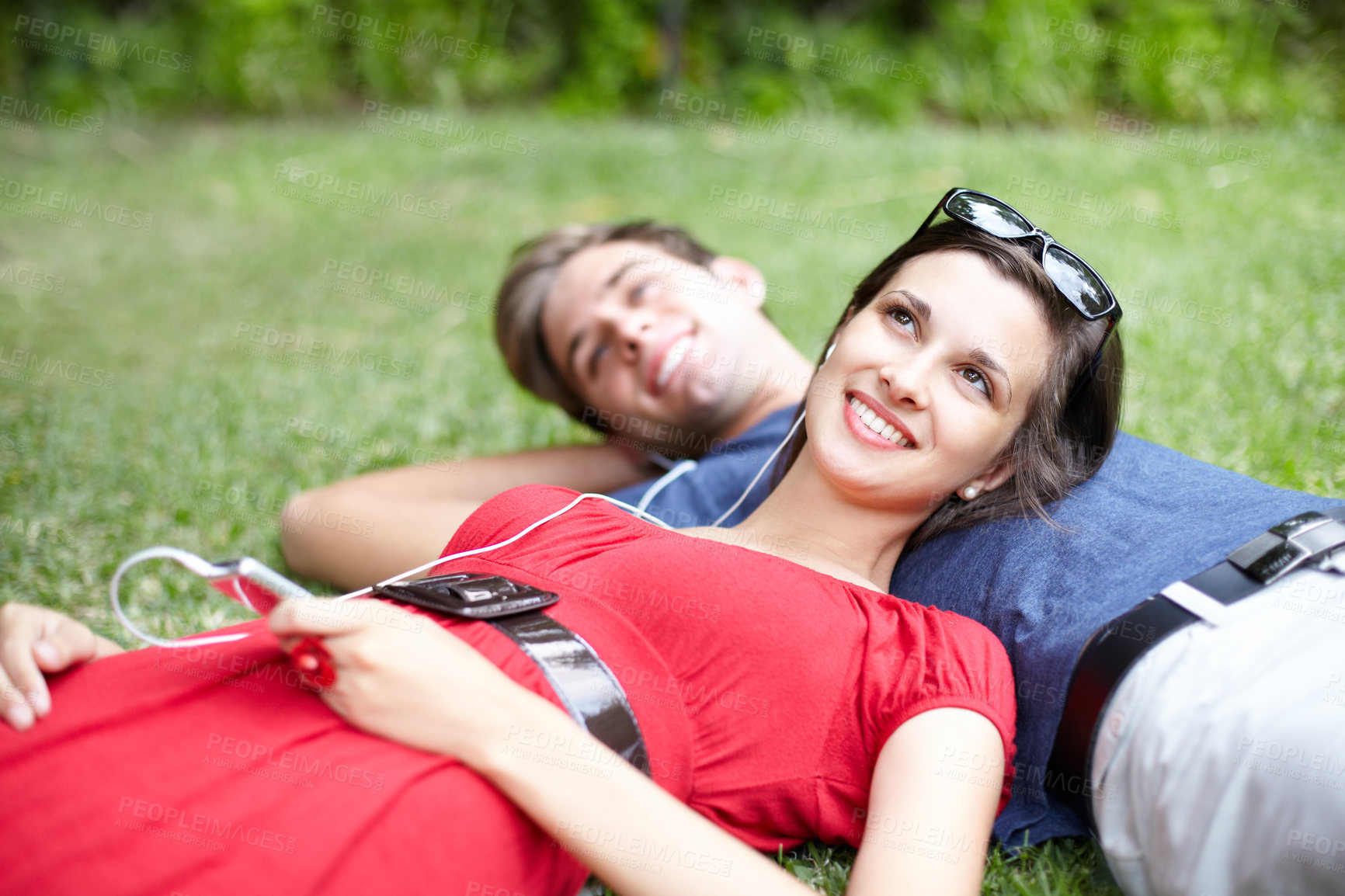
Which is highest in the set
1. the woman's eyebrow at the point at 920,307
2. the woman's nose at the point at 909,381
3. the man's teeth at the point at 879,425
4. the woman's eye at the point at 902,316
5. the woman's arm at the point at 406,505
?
the woman's eyebrow at the point at 920,307

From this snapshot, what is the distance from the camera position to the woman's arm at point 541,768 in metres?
1.51

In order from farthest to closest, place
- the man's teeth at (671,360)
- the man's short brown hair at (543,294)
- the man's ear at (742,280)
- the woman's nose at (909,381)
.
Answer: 1. the man's short brown hair at (543,294)
2. the man's ear at (742,280)
3. the man's teeth at (671,360)
4. the woman's nose at (909,381)

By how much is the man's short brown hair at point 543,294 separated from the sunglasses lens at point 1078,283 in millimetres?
1552

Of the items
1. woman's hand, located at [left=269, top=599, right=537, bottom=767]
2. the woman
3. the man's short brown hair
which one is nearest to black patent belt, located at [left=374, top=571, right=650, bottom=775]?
the woman

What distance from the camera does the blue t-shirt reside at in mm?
1831

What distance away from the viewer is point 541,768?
1.53m

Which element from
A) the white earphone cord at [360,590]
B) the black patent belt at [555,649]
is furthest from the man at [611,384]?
the black patent belt at [555,649]

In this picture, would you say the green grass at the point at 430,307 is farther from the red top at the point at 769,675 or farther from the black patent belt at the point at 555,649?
the black patent belt at the point at 555,649

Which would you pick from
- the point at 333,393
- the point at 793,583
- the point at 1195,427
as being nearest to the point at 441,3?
the point at 333,393

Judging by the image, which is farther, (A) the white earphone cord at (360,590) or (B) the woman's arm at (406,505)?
(B) the woman's arm at (406,505)

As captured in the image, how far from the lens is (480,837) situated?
1.52 metres

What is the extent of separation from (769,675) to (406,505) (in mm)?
1627

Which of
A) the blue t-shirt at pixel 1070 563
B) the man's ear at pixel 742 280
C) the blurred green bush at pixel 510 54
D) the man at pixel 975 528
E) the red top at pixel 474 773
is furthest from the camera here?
the blurred green bush at pixel 510 54

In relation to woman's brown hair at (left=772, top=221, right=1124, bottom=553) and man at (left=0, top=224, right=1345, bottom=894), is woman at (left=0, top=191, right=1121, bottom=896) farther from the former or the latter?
man at (left=0, top=224, right=1345, bottom=894)
